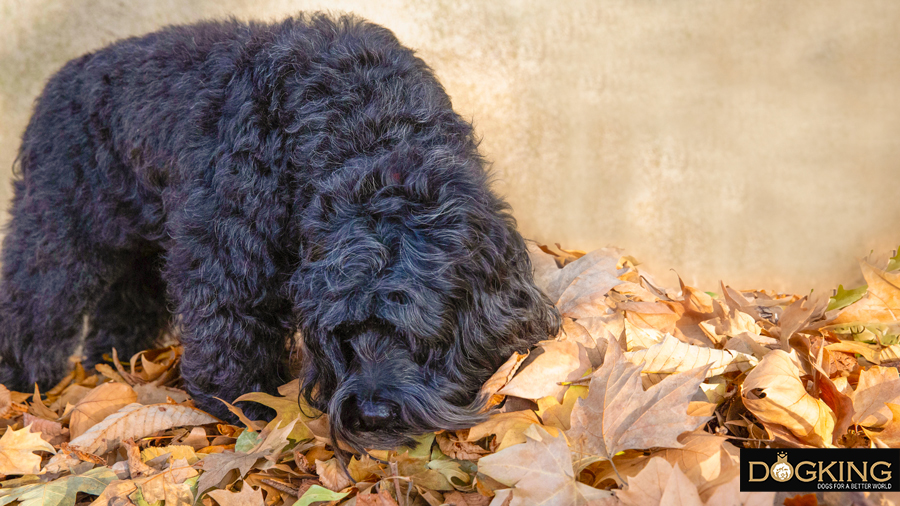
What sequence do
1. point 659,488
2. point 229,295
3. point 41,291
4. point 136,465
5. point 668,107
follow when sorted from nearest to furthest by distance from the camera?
point 659,488
point 136,465
point 229,295
point 41,291
point 668,107

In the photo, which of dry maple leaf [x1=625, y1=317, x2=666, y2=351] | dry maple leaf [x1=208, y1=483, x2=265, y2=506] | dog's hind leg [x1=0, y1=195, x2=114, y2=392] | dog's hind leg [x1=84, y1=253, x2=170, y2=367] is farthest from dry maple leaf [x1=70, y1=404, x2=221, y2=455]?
dry maple leaf [x1=625, y1=317, x2=666, y2=351]

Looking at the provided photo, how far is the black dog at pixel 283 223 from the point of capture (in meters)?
1.55

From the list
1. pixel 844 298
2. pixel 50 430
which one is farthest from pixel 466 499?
pixel 844 298

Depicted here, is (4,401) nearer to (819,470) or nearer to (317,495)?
(317,495)

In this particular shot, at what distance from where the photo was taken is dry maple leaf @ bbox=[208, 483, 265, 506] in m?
1.63

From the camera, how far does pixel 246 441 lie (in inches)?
75.0

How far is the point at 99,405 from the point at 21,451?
1.10 ft

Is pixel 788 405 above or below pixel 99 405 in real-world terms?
above

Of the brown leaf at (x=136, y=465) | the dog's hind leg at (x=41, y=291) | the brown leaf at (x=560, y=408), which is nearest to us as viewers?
the brown leaf at (x=560, y=408)

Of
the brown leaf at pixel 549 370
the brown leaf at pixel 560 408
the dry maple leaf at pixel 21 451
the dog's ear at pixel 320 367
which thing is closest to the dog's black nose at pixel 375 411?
the dog's ear at pixel 320 367

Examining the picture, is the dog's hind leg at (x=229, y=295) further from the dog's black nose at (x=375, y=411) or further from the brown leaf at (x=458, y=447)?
the brown leaf at (x=458, y=447)

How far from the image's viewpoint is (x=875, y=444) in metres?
1.54

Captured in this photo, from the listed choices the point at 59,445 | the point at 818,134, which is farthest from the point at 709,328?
the point at 59,445

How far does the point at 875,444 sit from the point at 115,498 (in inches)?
82.1
